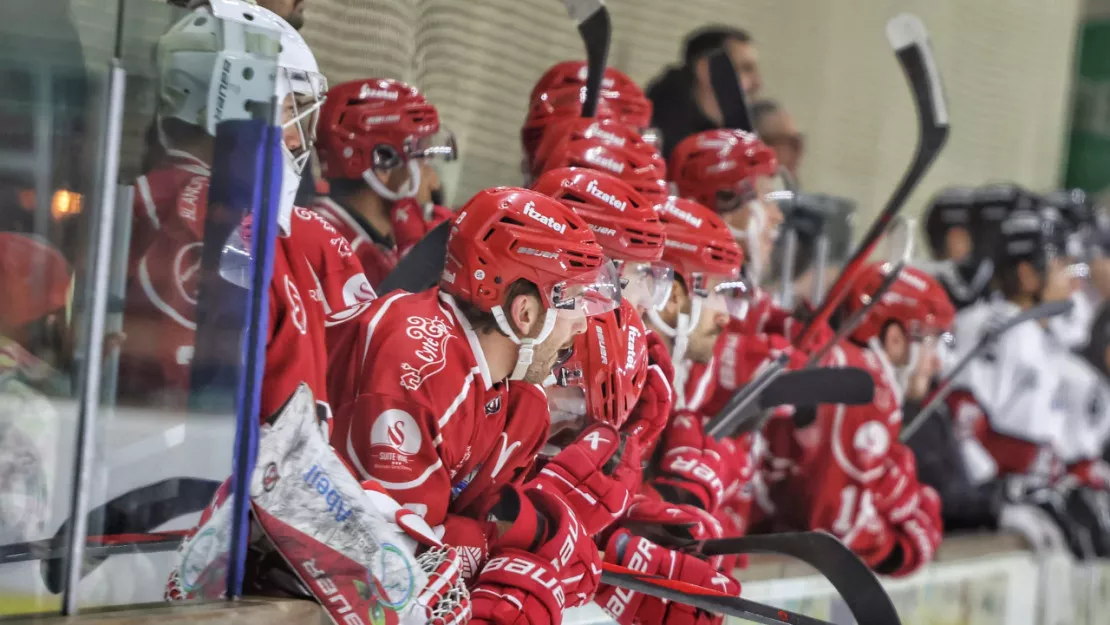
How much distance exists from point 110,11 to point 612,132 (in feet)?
3.64

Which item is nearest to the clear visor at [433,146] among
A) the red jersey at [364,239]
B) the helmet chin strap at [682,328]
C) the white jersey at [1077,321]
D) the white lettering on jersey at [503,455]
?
the red jersey at [364,239]

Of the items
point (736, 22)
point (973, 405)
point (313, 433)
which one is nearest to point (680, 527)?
point (313, 433)

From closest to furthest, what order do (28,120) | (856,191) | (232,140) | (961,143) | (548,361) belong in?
(28,120) < (232,140) < (548,361) < (856,191) < (961,143)

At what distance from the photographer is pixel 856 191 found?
15.2 feet

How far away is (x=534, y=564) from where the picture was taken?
1.91m

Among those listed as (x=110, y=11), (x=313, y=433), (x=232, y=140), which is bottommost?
(x=313, y=433)

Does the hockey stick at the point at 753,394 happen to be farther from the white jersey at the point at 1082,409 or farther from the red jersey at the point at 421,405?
the white jersey at the point at 1082,409

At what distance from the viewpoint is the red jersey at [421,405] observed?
6.13 feet

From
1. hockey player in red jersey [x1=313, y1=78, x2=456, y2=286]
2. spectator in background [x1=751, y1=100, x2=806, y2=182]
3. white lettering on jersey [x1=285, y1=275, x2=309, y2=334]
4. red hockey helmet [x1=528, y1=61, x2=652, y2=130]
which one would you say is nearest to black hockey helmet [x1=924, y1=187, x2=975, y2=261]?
spectator in background [x1=751, y1=100, x2=806, y2=182]

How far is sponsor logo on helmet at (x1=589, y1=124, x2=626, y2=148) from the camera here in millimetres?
2504

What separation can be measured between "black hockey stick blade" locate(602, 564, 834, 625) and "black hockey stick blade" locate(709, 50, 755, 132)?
133 centimetres

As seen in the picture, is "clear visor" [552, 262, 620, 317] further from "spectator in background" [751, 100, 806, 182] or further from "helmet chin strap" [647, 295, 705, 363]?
"spectator in background" [751, 100, 806, 182]

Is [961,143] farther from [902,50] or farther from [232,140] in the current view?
[232,140]

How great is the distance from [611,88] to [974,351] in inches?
71.9
